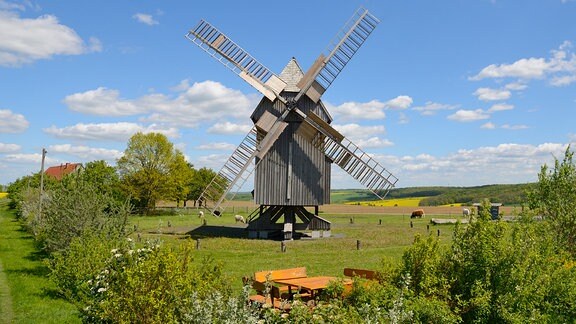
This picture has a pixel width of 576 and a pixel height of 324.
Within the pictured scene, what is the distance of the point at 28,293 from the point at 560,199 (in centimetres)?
1614

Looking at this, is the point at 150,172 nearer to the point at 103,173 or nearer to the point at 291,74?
the point at 103,173

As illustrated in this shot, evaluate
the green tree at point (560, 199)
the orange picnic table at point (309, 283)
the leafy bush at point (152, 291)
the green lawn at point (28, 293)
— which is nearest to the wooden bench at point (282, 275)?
the orange picnic table at point (309, 283)

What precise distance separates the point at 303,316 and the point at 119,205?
44.6 feet

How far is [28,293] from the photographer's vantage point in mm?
16891

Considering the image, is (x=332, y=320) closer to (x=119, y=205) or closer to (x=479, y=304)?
(x=479, y=304)

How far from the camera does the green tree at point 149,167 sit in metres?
63.0

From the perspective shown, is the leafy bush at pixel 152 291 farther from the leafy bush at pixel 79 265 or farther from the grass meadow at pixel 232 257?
the grass meadow at pixel 232 257

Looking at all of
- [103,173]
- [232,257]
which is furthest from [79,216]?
[103,173]

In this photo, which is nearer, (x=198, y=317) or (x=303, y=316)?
(x=198, y=317)

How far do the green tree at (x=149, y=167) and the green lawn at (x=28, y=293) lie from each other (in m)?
35.0

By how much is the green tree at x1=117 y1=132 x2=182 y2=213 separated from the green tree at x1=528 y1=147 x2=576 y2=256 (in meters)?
52.3

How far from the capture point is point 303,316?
8398mm

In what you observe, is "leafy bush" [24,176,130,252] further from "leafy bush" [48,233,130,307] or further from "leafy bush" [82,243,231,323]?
"leafy bush" [82,243,231,323]

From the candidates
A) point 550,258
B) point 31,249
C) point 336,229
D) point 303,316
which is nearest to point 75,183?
point 31,249
